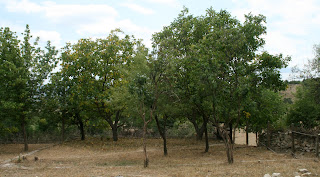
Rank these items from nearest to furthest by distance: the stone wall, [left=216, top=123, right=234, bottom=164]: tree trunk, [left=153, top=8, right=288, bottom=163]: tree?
[left=153, top=8, right=288, bottom=163]: tree, [left=216, top=123, right=234, bottom=164]: tree trunk, the stone wall

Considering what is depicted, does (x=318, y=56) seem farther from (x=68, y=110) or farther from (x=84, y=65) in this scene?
(x=68, y=110)

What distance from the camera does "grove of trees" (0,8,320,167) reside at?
13.4 metres

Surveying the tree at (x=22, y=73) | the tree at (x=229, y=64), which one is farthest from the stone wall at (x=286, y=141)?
the tree at (x=22, y=73)

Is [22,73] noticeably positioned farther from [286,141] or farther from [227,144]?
[286,141]

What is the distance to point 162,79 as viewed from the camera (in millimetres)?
14984

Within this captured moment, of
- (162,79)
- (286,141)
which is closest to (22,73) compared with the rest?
(162,79)

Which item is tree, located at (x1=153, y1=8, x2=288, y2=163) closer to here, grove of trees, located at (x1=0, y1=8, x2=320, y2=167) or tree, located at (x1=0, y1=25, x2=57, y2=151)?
grove of trees, located at (x1=0, y1=8, x2=320, y2=167)

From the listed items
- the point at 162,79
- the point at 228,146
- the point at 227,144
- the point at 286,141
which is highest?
the point at 162,79

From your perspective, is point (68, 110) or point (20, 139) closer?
point (68, 110)

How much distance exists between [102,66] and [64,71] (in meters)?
3.47

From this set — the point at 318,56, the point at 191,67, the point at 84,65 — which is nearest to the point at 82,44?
the point at 84,65

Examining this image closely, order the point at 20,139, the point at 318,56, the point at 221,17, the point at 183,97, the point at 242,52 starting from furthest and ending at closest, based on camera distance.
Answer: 1. the point at 20,139
2. the point at 318,56
3. the point at 183,97
4. the point at 221,17
5. the point at 242,52

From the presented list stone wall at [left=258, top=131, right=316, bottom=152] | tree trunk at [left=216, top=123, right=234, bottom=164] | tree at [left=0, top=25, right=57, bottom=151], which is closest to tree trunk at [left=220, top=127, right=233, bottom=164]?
tree trunk at [left=216, top=123, right=234, bottom=164]

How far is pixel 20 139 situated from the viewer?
28594 millimetres
